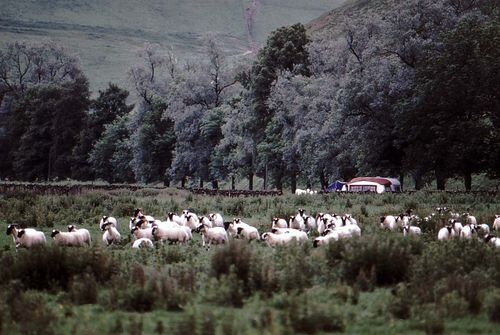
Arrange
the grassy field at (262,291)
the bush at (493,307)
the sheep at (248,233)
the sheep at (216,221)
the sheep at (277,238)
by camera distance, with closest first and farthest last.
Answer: the grassy field at (262,291)
the bush at (493,307)
the sheep at (277,238)
the sheep at (248,233)
the sheep at (216,221)

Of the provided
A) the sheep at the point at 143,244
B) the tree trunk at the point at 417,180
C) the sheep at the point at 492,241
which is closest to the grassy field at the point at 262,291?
the sheep at the point at 492,241

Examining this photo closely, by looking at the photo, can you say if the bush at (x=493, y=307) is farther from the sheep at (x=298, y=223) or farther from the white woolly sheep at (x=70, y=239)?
the sheep at (x=298, y=223)

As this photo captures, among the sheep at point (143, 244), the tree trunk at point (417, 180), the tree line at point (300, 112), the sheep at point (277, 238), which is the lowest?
the sheep at point (143, 244)

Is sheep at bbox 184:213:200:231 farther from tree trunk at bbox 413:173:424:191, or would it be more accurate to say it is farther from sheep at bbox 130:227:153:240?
tree trunk at bbox 413:173:424:191

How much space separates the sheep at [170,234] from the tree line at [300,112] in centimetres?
2593

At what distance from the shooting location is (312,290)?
1327 cm

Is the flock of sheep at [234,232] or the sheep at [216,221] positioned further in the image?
the sheep at [216,221]

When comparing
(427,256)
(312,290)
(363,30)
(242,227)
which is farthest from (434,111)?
(312,290)

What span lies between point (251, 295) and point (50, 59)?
127 meters

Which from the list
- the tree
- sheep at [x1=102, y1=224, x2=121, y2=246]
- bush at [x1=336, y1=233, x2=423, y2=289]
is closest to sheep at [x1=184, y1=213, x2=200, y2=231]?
sheep at [x1=102, y1=224, x2=121, y2=246]

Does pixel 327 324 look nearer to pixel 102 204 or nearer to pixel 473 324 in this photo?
pixel 473 324

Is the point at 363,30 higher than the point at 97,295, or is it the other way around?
the point at 363,30

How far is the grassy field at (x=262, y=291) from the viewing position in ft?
36.1

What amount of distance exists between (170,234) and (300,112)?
1738 inches
